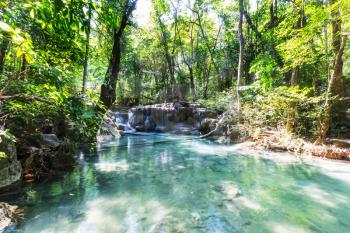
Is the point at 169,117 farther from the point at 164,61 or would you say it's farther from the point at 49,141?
the point at 49,141

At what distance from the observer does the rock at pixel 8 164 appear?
4.20 meters

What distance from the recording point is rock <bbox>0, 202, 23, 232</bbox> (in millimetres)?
3113

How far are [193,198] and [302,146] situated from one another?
5496 millimetres

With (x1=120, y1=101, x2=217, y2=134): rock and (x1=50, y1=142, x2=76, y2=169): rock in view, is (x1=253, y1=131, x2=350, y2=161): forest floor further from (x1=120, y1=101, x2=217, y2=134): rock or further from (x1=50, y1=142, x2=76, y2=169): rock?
(x1=50, y1=142, x2=76, y2=169): rock

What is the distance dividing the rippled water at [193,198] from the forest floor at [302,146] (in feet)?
1.78

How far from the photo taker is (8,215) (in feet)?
11.0

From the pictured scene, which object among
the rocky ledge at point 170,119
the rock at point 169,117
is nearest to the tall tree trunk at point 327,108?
the rocky ledge at point 170,119

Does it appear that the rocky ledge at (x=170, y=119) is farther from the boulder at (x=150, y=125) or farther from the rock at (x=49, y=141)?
the rock at (x=49, y=141)

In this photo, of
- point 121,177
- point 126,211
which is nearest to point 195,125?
point 121,177

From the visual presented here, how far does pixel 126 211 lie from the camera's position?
380 cm

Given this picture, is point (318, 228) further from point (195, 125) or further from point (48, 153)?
point (195, 125)

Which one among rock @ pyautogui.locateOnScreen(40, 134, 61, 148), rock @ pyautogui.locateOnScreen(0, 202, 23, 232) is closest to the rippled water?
rock @ pyautogui.locateOnScreen(0, 202, 23, 232)

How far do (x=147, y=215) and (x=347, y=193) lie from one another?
4.09 meters

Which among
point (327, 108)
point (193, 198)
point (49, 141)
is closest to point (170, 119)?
point (327, 108)
